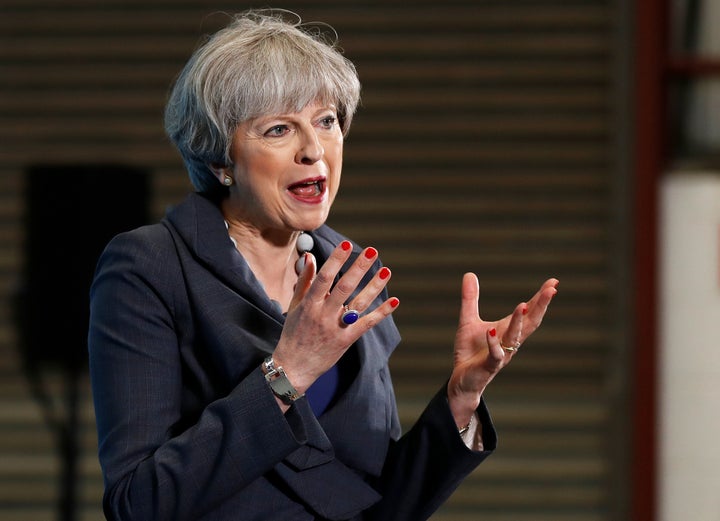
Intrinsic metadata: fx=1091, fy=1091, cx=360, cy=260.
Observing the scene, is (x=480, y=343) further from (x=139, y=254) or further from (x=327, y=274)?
(x=139, y=254)

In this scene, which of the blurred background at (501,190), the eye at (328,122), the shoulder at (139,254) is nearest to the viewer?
the shoulder at (139,254)

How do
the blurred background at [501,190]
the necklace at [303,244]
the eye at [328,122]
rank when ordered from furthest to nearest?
1. the blurred background at [501,190]
2. the necklace at [303,244]
3. the eye at [328,122]

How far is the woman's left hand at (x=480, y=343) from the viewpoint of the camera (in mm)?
1683

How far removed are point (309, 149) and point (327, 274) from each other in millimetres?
297

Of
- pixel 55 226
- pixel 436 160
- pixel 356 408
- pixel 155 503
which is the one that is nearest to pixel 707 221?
pixel 436 160

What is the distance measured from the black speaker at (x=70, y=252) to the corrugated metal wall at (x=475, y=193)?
0.56m

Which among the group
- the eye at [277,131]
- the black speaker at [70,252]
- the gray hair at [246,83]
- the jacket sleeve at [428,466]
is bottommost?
the black speaker at [70,252]

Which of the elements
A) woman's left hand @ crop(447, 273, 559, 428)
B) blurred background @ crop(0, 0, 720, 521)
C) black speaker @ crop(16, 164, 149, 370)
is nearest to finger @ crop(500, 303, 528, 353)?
woman's left hand @ crop(447, 273, 559, 428)

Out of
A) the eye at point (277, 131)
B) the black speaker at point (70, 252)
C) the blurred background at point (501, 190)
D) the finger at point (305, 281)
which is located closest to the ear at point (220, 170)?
the eye at point (277, 131)

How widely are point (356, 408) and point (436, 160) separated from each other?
3.32 meters

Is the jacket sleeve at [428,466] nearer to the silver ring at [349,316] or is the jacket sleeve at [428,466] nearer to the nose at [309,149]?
the silver ring at [349,316]

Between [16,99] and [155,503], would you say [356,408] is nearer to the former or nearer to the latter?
[155,503]

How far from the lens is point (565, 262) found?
493 centimetres

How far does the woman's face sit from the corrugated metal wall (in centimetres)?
323
